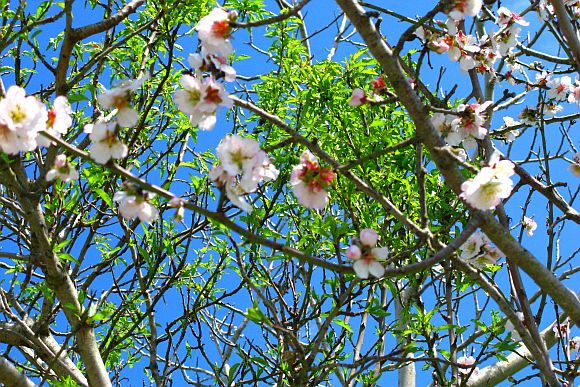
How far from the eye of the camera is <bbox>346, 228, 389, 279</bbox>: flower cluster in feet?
4.42

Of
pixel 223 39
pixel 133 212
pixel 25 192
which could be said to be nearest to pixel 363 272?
pixel 133 212

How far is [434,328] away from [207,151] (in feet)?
4.64

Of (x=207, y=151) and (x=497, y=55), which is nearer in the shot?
(x=497, y=55)

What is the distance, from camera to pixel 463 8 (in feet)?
5.10

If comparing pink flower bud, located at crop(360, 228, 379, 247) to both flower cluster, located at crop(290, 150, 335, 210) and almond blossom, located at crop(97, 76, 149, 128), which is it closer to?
flower cluster, located at crop(290, 150, 335, 210)

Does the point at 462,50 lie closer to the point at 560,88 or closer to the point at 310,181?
the point at 310,181

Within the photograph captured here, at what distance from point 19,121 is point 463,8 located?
3.49ft

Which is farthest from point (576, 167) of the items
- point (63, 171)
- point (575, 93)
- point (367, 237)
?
point (63, 171)

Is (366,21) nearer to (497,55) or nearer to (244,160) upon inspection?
(244,160)

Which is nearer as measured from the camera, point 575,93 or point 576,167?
point 576,167

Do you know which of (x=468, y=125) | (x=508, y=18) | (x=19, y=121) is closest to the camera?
(x=19, y=121)

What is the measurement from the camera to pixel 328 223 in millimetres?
1973

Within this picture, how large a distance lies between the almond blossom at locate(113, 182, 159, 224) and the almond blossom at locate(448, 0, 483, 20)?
34.3 inches

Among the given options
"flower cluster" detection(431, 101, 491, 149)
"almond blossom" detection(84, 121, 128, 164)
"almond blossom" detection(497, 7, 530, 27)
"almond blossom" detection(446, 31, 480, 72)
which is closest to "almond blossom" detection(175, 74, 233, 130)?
"almond blossom" detection(84, 121, 128, 164)
